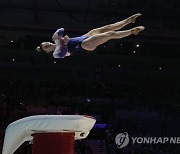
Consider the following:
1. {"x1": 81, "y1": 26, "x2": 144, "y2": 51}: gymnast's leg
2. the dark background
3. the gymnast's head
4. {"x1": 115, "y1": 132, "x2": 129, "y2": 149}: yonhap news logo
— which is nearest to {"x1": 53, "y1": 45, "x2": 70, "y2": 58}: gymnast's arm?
the gymnast's head

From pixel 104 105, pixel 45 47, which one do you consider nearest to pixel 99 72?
pixel 104 105

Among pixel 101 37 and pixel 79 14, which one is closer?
pixel 101 37

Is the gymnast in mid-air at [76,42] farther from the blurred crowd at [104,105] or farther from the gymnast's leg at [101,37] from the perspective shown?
the blurred crowd at [104,105]

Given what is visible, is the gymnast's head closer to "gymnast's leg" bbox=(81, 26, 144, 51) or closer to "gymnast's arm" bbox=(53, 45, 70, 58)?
"gymnast's arm" bbox=(53, 45, 70, 58)

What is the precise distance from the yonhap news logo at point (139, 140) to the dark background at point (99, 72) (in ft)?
0.40

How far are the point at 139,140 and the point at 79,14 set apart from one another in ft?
13.7

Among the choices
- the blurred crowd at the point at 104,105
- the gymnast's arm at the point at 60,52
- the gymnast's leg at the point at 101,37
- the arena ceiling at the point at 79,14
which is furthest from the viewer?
the arena ceiling at the point at 79,14

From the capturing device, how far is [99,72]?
13484mm

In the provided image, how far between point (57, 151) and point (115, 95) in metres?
9.93

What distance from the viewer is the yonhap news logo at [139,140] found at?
9.34m

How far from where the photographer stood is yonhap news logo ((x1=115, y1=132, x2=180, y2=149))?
9344mm

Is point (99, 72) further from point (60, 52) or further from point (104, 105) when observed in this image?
point (60, 52)

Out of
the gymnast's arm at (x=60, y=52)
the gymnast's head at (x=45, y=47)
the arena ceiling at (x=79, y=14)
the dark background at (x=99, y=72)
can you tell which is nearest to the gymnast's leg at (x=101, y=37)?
the gymnast's arm at (x=60, y=52)

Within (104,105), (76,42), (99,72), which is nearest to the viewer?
(76,42)
